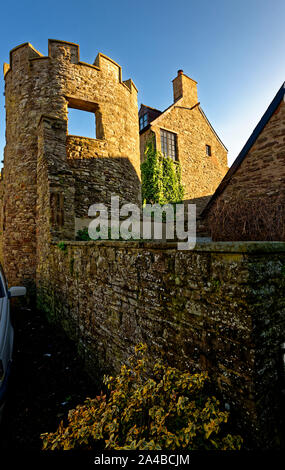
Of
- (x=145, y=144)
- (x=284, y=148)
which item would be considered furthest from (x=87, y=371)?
(x=145, y=144)

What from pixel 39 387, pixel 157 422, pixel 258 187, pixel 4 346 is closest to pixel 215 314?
pixel 157 422

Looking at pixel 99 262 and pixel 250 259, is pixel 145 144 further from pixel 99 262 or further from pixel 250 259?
pixel 250 259

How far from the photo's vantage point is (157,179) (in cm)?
1384

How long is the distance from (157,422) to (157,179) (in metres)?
13.1

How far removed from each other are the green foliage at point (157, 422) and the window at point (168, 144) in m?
14.2

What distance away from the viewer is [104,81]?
9.29 metres

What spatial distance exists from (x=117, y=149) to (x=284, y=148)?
6180 millimetres

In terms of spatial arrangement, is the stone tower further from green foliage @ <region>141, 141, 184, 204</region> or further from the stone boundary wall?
the stone boundary wall

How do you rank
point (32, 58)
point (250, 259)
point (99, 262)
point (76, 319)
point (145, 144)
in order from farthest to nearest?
point (145, 144) → point (32, 58) → point (76, 319) → point (99, 262) → point (250, 259)

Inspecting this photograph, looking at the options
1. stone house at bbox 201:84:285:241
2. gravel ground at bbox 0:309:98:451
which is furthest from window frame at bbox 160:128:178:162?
gravel ground at bbox 0:309:98:451

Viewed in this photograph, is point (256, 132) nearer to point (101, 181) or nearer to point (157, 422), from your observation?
point (101, 181)

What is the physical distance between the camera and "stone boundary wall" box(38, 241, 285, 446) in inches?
69.9

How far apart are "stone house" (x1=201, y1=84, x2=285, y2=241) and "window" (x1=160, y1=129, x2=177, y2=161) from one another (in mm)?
8867

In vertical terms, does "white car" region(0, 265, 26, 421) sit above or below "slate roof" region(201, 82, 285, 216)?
below
